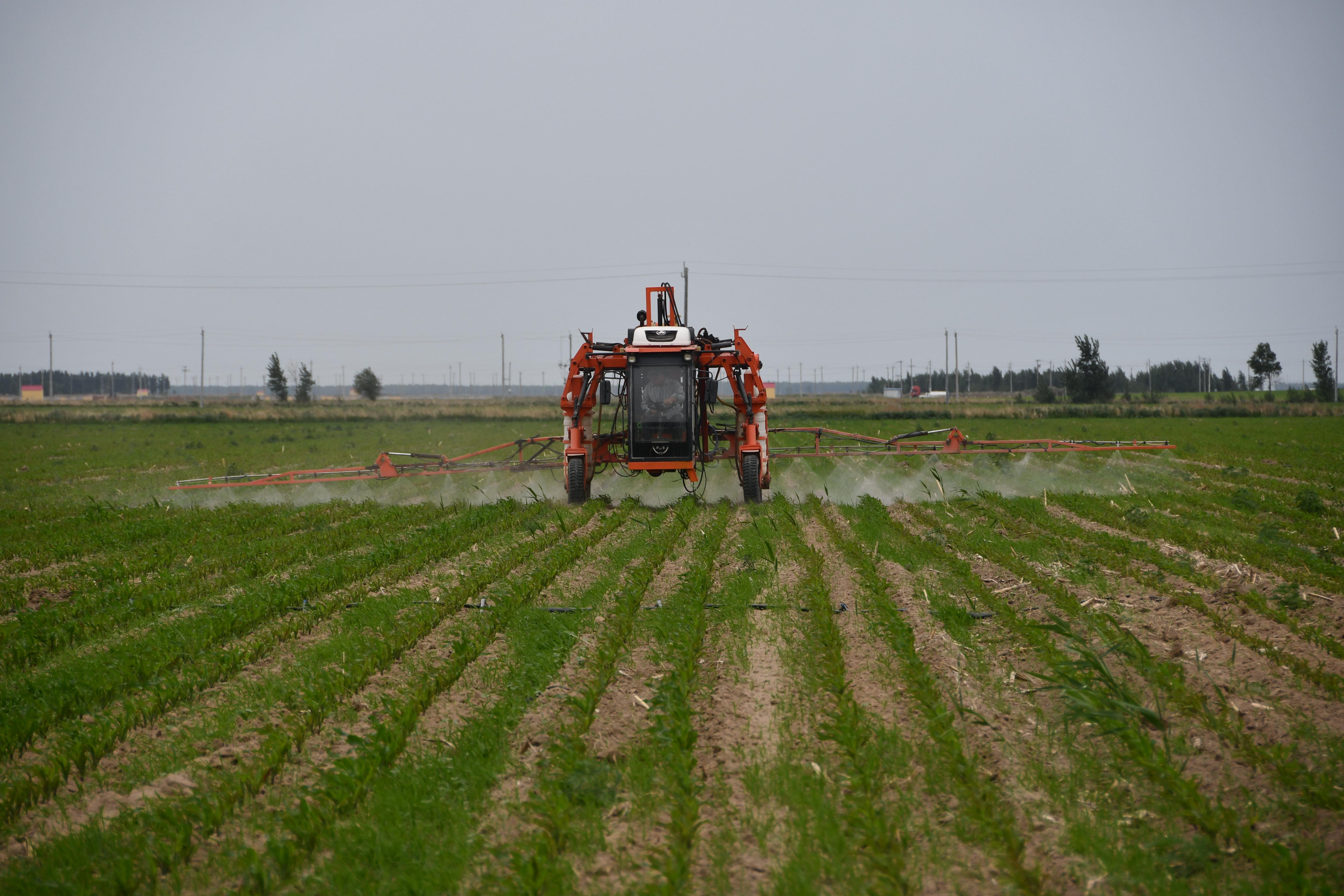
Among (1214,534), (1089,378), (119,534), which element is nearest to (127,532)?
(119,534)

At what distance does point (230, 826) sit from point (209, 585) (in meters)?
5.68

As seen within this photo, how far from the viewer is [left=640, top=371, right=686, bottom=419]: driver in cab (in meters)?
15.1

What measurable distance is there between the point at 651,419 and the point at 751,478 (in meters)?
2.15

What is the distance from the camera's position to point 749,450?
15.4 meters

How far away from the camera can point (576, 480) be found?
15.6 metres

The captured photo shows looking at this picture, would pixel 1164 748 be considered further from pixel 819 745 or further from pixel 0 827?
pixel 0 827

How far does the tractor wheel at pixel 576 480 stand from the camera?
15547 mm

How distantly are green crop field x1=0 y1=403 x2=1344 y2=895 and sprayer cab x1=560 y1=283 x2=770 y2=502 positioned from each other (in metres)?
2.86

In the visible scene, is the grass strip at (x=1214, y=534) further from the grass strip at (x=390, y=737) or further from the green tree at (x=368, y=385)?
the green tree at (x=368, y=385)

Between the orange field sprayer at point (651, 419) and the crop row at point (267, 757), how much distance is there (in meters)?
6.36

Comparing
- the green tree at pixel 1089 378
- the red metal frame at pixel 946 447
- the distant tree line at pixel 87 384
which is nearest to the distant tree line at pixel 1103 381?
the green tree at pixel 1089 378

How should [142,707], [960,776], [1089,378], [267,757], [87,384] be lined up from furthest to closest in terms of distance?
[87,384] → [1089,378] → [142,707] → [267,757] → [960,776]

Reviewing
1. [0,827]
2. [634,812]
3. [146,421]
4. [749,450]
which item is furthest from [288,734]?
[146,421]

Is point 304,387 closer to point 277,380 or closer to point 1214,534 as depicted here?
point 277,380
